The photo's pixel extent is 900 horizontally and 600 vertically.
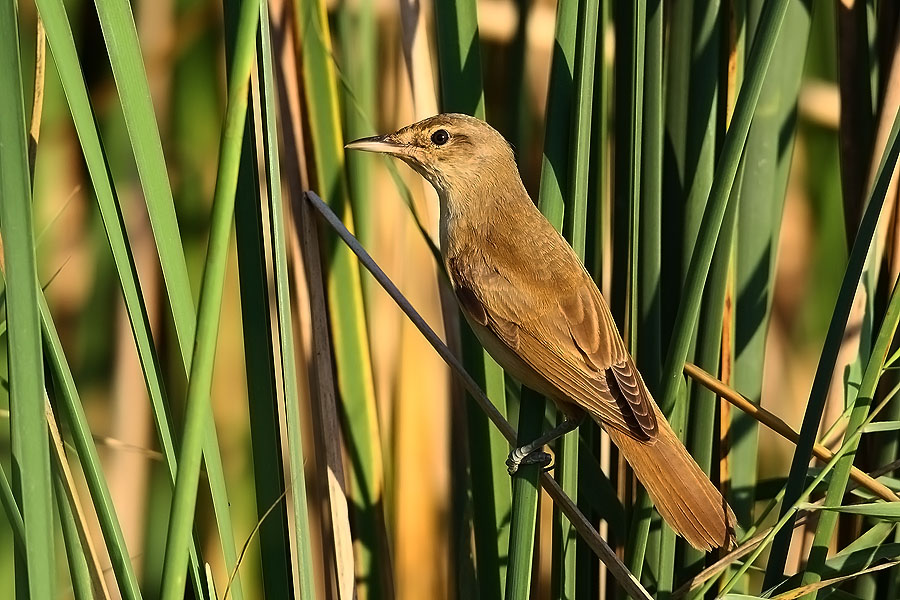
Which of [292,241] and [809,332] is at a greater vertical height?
Answer: [292,241]

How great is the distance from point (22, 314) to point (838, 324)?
110cm


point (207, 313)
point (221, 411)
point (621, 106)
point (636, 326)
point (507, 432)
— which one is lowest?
point (221, 411)

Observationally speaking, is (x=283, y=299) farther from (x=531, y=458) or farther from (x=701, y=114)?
(x=701, y=114)

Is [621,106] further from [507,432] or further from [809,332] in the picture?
[809,332]

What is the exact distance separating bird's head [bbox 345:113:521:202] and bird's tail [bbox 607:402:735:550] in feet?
2.06

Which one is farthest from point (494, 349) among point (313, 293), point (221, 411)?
point (221, 411)

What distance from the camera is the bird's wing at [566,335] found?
1.68m

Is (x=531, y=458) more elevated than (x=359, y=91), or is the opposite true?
(x=359, y=91)

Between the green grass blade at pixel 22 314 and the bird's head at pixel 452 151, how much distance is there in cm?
78

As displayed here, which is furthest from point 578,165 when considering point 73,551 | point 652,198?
point 73,551

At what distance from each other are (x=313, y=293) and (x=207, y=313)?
0.79 m

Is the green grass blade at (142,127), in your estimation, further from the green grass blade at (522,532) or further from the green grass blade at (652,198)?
the green grass blade at (652,198)

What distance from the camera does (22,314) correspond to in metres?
1.03

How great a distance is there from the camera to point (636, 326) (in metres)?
1.68
